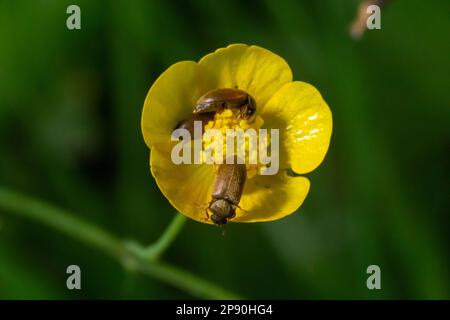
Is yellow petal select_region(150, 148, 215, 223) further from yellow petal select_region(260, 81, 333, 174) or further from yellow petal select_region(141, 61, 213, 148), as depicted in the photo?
yellow petal select_region(260, 81, 333, 174)

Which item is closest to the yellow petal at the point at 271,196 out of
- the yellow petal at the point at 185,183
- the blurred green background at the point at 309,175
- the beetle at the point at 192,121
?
the yellow petal at the point at 185,183

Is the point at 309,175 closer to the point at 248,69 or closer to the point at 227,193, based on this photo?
the point at 248,69

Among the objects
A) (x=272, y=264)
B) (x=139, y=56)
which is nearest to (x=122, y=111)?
(x=139, y=56)

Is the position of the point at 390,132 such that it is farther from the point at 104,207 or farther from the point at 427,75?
the point at 104,207

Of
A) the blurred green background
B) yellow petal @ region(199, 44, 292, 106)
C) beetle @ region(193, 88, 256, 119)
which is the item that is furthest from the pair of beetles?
the blurred green background

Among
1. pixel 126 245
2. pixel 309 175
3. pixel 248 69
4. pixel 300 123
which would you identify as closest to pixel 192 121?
pixel 248 69

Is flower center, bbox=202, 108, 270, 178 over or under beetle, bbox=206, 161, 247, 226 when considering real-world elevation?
over
